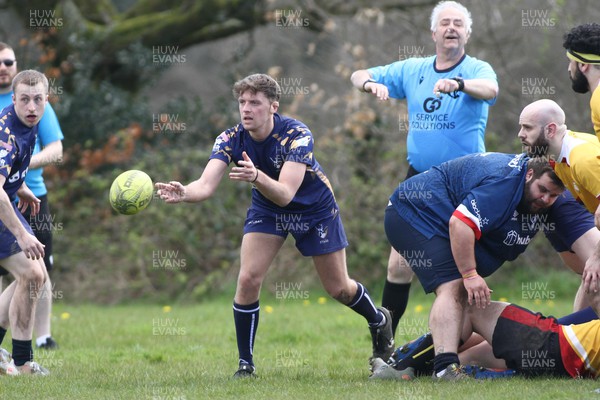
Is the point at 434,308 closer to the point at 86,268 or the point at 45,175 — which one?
the point at 86,268

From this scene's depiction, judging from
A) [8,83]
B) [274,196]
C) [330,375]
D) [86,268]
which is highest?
[8,83]

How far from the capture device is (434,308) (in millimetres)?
5996

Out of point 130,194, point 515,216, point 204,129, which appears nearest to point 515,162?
point 515,216

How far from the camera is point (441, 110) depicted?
7.24 m

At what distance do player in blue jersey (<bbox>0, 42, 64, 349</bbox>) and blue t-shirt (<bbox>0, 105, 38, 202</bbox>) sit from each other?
2.81 feet

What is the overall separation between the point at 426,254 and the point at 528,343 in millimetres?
890

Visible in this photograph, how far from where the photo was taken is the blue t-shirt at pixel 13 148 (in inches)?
249

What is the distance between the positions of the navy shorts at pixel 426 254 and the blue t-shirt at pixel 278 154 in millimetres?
625

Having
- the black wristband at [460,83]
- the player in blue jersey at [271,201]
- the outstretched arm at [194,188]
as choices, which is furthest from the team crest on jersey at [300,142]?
the black wristband at [460,83]

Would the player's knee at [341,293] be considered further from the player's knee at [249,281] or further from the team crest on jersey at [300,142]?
the team crest on jersey at [300,142]

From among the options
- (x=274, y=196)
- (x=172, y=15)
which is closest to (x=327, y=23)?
(x=172, y=15)

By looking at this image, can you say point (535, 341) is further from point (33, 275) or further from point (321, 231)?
point (33, 275)

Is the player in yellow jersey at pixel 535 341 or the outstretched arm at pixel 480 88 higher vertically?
the outstretched arm at pixel 480 88

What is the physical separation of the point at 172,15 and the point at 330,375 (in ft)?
33.6
